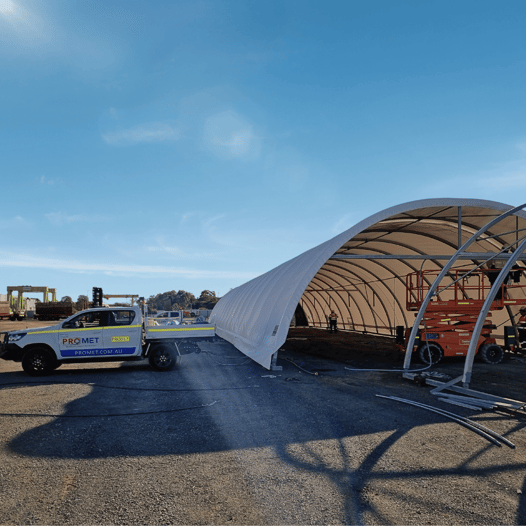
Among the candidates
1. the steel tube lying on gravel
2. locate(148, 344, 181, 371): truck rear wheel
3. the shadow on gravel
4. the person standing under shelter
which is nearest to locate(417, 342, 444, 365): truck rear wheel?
the shadow on gravel

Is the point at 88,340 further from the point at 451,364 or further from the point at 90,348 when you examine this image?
the point at 451,364

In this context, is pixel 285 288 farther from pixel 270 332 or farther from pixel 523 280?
pixel 523 280

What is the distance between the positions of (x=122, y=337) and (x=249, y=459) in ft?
25.9

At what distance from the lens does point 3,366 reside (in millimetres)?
14320

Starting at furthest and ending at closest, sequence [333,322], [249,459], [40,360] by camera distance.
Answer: [333,322], [40,360], [249,459]

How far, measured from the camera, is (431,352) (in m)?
15.0

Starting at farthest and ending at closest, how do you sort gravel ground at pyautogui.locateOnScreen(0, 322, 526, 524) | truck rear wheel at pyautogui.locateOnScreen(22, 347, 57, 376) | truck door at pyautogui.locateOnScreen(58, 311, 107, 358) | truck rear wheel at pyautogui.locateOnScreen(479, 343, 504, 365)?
truck rear wheel at pyautogui.locateOnScreen(479, 343, 504, 365)
truck door at pyautogui.locateOnScreen(58, 311, 107, 358)
truck rear wheel at pyautogui.locateOnScreen(22, 347, 57, 376)
gravel ground at pyautogui.locateOnScreen(0, 322, 526, 524)

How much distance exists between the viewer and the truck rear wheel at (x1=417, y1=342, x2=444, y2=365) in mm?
14766

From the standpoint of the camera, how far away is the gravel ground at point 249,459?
415 cm

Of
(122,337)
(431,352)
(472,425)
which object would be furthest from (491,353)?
(122,337)

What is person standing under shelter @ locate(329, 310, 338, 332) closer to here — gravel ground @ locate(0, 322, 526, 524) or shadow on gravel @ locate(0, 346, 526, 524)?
shadow on gravel @ locate(0, 346, 526, 524)

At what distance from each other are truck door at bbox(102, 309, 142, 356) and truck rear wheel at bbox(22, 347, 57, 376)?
159cm

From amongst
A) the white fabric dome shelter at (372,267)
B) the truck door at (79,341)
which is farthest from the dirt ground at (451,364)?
the truck door at (79,341)

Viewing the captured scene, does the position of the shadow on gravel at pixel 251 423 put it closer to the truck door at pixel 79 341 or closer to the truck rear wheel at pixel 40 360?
the truck rear wheel at pixel 40 360
